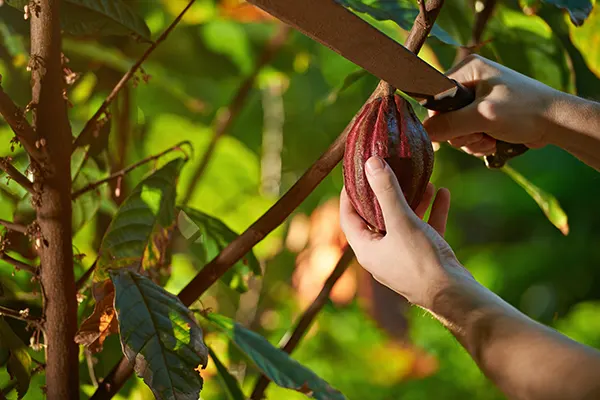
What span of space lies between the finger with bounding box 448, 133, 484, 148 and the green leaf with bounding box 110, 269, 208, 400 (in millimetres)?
332

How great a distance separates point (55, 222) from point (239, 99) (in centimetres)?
72

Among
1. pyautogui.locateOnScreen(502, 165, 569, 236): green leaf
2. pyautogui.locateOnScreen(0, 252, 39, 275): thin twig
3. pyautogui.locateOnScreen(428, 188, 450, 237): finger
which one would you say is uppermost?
pyautogui.locateOnScreen(502, 165, 569, 236): green leaf

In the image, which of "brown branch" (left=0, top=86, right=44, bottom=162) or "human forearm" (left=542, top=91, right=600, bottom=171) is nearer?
"brown branch" (left=0, top=86, right=44, bottom=162)

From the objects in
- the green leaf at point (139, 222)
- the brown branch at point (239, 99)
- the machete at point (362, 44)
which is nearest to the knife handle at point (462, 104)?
the machete at point (362, 44)

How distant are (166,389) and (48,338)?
138 mm

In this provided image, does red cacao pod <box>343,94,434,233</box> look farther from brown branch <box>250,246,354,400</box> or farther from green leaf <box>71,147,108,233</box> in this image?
green leaf <box>71,147,108,233</box>

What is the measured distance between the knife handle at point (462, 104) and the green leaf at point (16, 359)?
0.41 metres

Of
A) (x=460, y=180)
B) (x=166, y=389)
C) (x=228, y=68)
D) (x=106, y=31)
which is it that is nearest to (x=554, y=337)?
(x=166, y=389)

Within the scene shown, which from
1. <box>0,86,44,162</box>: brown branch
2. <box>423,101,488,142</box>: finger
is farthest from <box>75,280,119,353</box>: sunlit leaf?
<box>423,101,488,142</box>: finger

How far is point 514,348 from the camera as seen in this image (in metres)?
0.54

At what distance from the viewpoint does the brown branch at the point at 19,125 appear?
24.0 inches

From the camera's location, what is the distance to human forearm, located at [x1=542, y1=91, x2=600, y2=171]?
79 cm

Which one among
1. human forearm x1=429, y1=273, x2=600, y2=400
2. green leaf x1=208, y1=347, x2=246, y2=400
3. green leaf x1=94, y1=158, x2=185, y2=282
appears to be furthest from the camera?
green leaf x1=208, y1=347, x2=246, y2=400

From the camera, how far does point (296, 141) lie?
171cm
